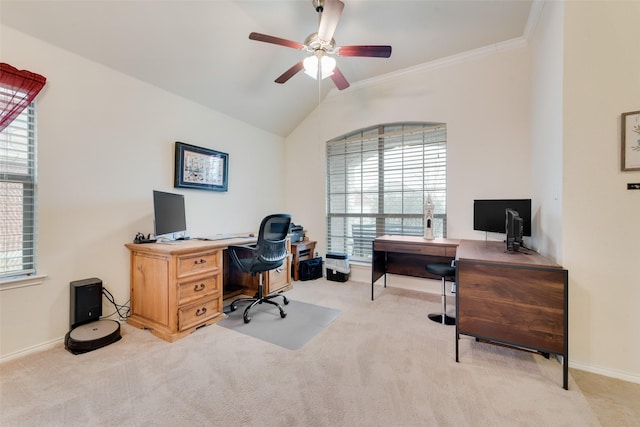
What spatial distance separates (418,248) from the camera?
9.78ft

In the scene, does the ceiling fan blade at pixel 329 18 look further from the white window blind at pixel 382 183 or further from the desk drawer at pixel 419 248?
the desk drawer at pixel 419 248

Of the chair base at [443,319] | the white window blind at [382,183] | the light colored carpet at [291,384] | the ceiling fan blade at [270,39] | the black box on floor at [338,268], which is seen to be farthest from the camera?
the black box on floor at [338,268]

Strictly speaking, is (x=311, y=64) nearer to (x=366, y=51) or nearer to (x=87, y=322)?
(x=366, y=51)

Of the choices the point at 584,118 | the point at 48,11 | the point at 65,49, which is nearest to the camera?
the point at 584,118

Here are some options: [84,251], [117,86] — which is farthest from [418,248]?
[117,86]

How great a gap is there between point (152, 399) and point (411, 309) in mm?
2541

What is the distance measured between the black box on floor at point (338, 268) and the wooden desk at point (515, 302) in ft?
7.18

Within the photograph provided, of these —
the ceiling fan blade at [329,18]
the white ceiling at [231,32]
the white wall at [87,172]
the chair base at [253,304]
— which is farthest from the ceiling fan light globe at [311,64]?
the chair base at [253,304]

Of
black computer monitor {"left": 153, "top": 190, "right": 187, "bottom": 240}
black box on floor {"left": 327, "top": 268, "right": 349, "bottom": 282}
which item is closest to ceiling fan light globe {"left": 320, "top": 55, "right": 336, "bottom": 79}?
black computer monitor {"left": 153, "top": 190, "right": 187, "bottom": 240}

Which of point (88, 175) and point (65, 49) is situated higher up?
point (65, 49)

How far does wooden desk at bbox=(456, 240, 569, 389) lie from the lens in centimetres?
171

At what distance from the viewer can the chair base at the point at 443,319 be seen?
8.52ft

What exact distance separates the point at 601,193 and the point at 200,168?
3.87 meters

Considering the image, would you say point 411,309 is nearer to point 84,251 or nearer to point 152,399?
point 152,399
